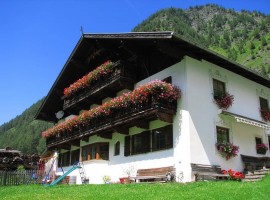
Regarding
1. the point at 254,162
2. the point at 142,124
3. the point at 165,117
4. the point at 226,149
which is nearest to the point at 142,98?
the point at 165,117

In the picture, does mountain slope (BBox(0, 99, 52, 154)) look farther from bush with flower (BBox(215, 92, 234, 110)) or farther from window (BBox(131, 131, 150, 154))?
bush with flower (BBox(215, 92, 234, 110))

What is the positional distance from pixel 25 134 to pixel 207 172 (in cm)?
14666

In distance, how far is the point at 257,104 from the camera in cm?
2244

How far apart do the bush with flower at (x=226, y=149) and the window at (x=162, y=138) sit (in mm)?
2613

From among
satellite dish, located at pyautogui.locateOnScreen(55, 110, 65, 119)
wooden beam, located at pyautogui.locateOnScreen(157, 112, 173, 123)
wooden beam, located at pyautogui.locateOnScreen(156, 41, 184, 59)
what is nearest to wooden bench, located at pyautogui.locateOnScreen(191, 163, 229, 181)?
wooden beam, located at pyautogui.locateOnScreen(157, 112, 173, 123)

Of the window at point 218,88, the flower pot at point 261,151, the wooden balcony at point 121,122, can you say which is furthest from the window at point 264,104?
the wooden balcony at point 121,122

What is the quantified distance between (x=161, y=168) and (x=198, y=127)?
9.57 ft

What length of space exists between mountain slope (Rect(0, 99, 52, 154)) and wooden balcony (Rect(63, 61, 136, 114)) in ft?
339

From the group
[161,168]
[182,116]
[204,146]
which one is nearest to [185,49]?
[182,116]

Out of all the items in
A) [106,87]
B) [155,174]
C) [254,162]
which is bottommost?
[155,174]

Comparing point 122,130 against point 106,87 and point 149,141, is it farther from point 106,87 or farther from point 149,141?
point 106,87

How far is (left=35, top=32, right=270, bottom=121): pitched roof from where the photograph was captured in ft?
57.7

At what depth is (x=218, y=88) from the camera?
19.8 metres

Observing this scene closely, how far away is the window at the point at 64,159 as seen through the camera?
94.4 feet
